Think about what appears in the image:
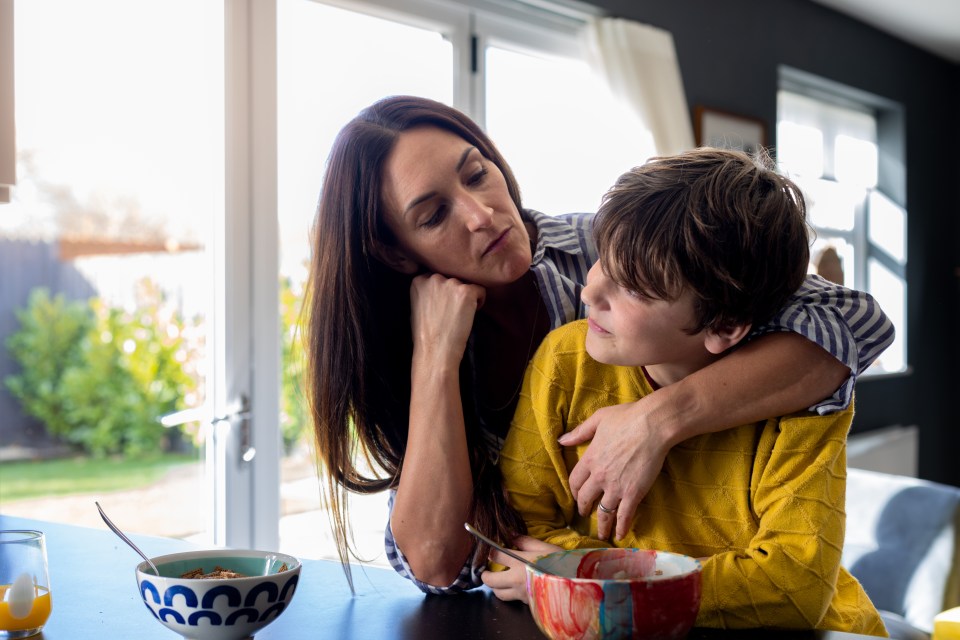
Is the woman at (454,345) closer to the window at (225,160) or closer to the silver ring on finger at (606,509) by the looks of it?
the silver ring on finger at (606,509)

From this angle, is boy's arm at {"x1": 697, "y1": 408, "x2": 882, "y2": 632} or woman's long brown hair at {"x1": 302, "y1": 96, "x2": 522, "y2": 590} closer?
boy's arm at {"x1": 697, "y1": 408, "x2": 882, "y2": 632}

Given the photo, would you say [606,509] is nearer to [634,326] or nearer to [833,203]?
[634,326]

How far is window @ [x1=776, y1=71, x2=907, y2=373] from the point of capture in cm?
549

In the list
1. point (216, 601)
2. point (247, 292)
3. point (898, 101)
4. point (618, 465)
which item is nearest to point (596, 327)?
point (618, 465)

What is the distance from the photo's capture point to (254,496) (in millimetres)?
2811

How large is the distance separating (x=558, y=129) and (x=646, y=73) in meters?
0.48

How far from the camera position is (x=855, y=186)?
5930mm

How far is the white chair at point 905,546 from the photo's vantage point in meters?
2.25

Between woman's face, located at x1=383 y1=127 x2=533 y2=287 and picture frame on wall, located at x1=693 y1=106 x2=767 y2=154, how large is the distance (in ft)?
9.38

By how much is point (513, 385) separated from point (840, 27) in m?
4.77

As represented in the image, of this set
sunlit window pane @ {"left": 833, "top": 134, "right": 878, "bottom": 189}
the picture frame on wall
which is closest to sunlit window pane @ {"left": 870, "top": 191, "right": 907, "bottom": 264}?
sunlit window pane @ {"left": 833, "top": 134, "right": 878, "bottom": 189}

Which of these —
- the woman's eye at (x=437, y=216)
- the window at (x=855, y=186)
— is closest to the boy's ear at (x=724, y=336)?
the woman's eye at (x=437, y=216)

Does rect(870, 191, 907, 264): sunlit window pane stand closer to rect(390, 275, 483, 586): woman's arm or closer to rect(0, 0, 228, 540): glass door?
rect(0, 0, 228, 540): glass door

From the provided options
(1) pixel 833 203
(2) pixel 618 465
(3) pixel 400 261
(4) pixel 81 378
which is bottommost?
(4) pixel 81 378
